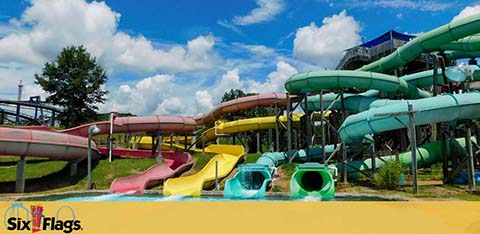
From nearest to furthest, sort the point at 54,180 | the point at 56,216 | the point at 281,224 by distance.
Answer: the point at 281,224
the point at 56,216
the point at 54,180

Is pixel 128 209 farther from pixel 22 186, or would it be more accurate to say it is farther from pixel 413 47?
pixel 413 47

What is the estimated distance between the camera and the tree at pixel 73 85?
35.4 metres

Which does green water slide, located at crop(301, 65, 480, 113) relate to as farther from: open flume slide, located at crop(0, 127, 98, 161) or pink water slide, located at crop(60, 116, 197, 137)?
open flume slide, located at crop(0, 127, 98, 161)

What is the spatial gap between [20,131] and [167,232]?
46.8ft

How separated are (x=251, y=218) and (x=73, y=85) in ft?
107

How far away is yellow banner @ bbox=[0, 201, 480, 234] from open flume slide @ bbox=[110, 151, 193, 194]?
293 inches

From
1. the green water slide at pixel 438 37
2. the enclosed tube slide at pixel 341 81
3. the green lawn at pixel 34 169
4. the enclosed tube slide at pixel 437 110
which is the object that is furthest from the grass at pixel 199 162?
the green water slide at pixel 438 37

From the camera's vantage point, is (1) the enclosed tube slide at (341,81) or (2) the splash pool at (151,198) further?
(1) the enclosed tube slide at (341,81)

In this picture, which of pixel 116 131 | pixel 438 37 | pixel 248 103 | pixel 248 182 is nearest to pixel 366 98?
pixel 438 37

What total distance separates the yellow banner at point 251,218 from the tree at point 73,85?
2932 centimetres

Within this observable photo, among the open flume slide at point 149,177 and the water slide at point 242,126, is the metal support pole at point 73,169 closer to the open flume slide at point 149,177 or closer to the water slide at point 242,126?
the open flume slide at point 149,177

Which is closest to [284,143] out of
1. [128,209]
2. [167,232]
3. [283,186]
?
[283,186]

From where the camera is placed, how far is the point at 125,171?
801 inches

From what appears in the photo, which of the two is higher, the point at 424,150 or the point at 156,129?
the point at 156,129
